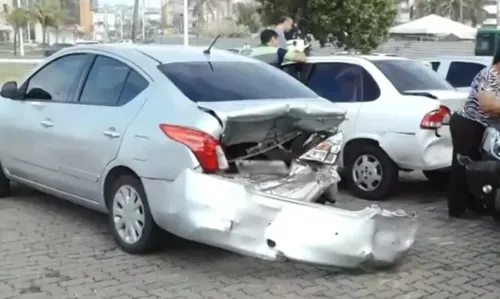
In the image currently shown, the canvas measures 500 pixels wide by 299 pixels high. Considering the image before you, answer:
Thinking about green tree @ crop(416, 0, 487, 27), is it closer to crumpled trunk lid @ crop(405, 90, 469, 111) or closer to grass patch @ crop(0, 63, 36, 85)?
grass patch @ crop(0, 63, 36, 85)

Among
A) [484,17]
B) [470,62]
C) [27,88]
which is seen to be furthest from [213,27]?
[27,88]

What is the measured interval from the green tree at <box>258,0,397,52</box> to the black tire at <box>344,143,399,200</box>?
885 cm

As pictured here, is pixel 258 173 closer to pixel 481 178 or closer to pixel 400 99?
pixel 481 178

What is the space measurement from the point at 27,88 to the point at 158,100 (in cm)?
207

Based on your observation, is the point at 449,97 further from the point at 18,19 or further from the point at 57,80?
the point at 18,19

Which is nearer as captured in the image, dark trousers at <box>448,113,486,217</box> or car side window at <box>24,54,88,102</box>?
car side window at <box>24,54,88,102</box>

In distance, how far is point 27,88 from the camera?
280 inches

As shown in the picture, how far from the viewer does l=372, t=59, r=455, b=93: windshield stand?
813 centimetres

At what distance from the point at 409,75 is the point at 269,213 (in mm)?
4005

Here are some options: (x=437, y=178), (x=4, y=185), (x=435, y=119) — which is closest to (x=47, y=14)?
(x=4, y=185)

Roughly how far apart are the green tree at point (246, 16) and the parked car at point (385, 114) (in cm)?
4686

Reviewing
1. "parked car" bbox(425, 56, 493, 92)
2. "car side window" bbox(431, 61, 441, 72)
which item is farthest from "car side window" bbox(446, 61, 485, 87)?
"car side window" bbox(431, 61, 441, 72)

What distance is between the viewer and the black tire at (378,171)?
307 inches

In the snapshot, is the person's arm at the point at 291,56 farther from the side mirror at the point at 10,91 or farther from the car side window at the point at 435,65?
the car side window at the point at 435,65
